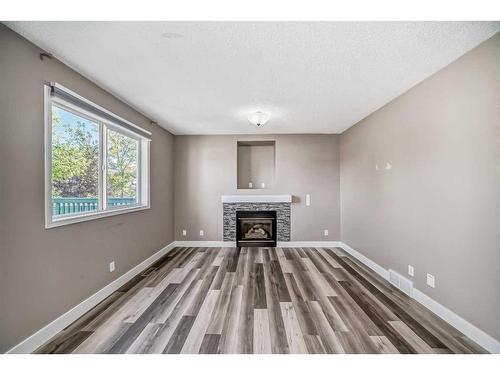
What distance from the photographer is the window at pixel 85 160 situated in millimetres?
2080

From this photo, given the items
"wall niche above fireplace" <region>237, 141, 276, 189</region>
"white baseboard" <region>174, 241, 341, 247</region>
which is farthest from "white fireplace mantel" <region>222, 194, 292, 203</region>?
"white baseboard" <region>174, 241, 341, 247</region>

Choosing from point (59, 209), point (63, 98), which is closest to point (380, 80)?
point (63, 98)

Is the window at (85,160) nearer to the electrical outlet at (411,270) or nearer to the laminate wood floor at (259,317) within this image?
the laminate wood floor at (259,317)

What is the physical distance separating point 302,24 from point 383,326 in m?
2.55

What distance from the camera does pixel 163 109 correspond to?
3.41 metres

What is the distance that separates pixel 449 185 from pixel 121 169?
12.6 ft

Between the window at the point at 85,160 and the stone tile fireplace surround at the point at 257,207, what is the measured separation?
75.1 inches

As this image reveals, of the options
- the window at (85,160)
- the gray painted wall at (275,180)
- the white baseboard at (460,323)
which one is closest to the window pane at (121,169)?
the window at (85,160)

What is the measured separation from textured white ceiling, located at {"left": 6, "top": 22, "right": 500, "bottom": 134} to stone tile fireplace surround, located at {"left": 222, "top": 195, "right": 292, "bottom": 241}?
7.36 ft

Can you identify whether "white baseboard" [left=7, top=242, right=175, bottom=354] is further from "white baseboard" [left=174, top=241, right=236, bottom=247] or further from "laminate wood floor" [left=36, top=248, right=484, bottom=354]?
"white baseboard" [left=174, top=241, right=236, bottom=247]

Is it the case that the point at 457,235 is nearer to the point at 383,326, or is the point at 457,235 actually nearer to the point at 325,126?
the point at 383,326

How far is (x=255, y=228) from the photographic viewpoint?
5.19 metres

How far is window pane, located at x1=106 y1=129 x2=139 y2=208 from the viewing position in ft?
9.98

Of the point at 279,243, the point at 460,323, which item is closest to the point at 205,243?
the point at 279,243
